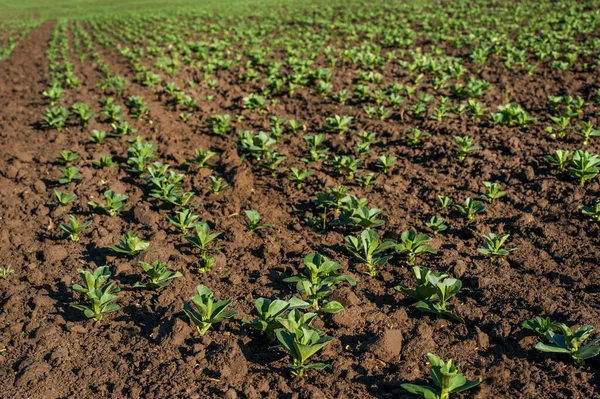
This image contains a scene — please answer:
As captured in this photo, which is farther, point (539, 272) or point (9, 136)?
point (9, 136)

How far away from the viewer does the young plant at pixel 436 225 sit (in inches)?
208

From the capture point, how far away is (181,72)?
13.8 m

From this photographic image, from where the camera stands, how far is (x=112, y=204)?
5895 millimetres

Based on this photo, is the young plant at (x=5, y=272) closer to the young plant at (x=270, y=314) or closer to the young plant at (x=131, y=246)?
the young plant at (x=131, y=246)

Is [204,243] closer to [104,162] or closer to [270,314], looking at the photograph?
[270,314]

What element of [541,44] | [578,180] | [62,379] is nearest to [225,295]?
A: [62,379]

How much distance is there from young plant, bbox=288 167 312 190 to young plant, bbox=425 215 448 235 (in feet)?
5.54

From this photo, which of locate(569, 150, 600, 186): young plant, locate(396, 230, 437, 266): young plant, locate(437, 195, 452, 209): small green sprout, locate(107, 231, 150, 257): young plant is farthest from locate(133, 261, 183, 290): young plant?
locate(569, 150, 600, 186): young plant

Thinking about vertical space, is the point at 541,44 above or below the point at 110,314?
above

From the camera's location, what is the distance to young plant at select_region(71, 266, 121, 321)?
408cm

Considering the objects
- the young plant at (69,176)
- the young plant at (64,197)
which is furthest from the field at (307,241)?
the young plant at (69,176)

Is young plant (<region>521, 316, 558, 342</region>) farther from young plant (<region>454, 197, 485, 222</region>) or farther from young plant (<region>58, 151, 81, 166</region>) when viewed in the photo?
young plant (<region>58, 151, 81, 166</region>)

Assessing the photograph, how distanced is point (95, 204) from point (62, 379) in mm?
2733

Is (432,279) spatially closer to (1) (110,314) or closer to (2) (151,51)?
(1) (110,314)
